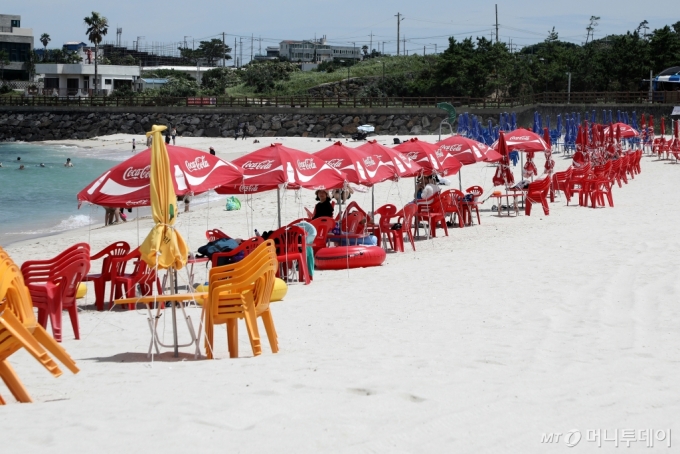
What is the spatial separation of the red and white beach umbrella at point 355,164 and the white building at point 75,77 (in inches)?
2606

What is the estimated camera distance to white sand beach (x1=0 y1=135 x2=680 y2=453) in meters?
4.33

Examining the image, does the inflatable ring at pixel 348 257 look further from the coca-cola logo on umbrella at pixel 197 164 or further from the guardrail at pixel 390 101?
the guardrail at pixel 390 101

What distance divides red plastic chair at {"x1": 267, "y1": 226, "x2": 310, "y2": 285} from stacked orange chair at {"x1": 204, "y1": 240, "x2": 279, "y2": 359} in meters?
3.87

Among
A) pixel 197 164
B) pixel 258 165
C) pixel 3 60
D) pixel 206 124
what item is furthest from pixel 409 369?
pixel 3 60

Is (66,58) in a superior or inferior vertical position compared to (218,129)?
superior

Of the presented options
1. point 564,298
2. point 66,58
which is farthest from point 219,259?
point 66,58

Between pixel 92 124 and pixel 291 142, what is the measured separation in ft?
61.0

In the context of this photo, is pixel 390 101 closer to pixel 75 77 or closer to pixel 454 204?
pixel 75 77

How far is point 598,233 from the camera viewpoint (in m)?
13.2

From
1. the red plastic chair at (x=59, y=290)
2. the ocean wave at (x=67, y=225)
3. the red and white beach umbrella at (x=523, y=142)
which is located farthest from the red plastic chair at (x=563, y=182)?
the red plastic chair at (x=59, y=290)

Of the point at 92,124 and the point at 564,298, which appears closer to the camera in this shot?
the point at 564,298

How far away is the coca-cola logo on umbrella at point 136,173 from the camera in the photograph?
9008 millimetres

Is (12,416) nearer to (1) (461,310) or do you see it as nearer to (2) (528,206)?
(1) (461,310)

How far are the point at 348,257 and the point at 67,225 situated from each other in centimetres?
1322
